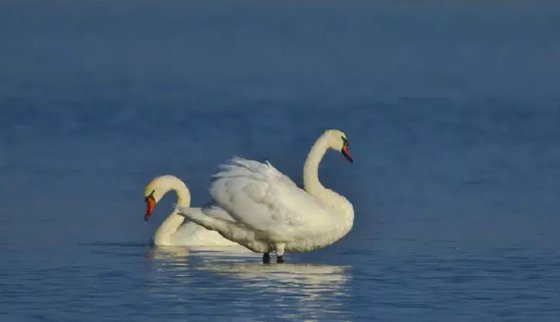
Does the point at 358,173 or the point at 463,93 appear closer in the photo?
the point at 358,173

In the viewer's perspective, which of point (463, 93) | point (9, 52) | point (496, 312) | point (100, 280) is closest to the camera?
point (496, 312)

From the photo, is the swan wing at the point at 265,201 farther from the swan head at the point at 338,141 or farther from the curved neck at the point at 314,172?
the swan head at the point at 338,141

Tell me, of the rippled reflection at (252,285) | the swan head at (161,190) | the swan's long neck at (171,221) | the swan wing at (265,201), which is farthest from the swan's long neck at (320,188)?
the swan head at (161,190)

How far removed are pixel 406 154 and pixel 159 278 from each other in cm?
920

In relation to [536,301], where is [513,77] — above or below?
above

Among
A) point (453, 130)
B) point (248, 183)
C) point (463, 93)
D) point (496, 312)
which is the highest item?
point (463, 93)

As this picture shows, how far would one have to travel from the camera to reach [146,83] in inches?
1425

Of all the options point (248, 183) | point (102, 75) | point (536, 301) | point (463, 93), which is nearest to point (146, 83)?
point (102, 75)

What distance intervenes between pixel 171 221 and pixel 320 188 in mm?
1766

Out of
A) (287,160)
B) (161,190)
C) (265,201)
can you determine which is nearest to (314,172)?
(265,201)

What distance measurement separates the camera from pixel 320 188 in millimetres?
15758

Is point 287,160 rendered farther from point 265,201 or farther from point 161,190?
point 265,201

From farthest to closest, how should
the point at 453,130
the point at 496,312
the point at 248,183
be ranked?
1. the point at 453,130
2. the point at 248,183
3. the point at 496,312

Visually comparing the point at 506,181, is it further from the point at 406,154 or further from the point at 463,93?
the point at 463,93
